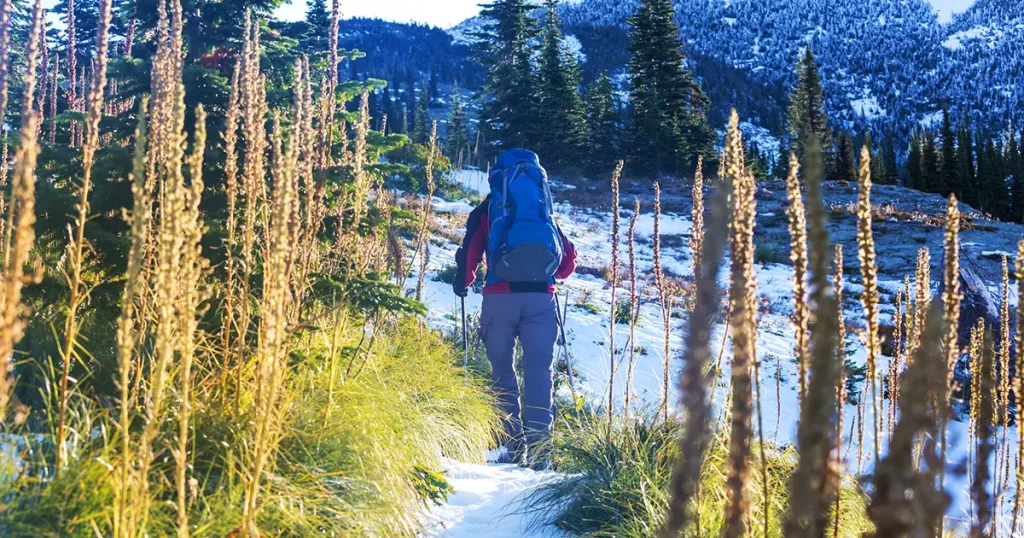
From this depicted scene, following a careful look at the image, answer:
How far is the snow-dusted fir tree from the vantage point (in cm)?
3025

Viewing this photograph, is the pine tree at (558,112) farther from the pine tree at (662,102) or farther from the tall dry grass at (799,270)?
the tall dry grass at (799,270)

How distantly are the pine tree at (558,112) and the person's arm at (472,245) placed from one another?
81.7ft

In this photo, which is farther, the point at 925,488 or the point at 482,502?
the point at 482,502

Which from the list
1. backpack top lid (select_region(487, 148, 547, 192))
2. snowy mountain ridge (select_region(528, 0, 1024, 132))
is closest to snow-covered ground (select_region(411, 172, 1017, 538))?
backpack top lid (select_region(487, 148, 547, 192))

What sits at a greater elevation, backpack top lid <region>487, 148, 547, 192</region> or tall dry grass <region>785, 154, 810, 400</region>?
backpack top lid <region>487, 148, 547, 192</region>

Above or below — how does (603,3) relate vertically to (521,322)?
above

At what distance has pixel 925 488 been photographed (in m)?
0.62

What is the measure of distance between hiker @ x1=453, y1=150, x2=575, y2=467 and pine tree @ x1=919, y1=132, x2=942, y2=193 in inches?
1756

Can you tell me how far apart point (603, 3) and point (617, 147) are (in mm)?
97671

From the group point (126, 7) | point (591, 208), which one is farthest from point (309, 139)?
point (591, 208)

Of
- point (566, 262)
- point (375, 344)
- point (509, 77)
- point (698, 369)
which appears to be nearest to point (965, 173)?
point (509, 77)

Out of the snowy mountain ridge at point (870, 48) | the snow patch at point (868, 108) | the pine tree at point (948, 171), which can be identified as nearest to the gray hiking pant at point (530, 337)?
the pine tree at point (948, 171)

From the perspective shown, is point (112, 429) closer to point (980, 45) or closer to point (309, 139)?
point (309, 139)

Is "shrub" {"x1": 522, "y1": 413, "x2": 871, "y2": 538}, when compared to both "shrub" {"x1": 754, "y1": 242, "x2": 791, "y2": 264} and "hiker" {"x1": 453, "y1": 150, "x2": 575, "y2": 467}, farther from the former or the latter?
"shrub" {"x1": 754, "y1": 242, "x2": 791, "y2": 264}
